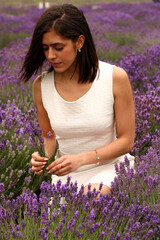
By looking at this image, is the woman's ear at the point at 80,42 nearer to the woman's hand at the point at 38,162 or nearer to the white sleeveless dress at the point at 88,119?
the white sleeveless dress at the point at 88,119

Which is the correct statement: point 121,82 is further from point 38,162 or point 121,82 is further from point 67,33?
point 38,162

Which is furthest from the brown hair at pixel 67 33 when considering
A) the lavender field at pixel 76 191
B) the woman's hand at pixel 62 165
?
the woman's hand at pixel 62 165

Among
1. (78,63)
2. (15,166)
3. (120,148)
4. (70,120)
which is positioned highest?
(78,63)

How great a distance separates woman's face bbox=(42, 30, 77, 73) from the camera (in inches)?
86.5

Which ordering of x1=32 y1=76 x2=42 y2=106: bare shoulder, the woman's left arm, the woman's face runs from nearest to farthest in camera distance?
the woman's face, the woman's left arm, x1=32 y1=76 x2=42 y2=106: bare shoulder

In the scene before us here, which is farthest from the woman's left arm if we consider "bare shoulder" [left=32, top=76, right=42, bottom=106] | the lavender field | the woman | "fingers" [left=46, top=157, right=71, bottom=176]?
"bare shoulder" [left=32, top=76, right=42, bottom=106]

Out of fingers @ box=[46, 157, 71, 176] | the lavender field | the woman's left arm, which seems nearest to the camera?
the lavender field

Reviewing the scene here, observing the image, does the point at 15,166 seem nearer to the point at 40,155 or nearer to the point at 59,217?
the point at 40,155

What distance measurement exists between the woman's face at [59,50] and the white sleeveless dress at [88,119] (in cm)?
24

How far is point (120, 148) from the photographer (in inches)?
94.7

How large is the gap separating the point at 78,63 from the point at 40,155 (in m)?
0.59

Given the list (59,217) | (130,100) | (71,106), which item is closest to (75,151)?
(71,106)

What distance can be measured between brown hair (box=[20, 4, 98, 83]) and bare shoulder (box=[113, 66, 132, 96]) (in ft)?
Answer: 0.43

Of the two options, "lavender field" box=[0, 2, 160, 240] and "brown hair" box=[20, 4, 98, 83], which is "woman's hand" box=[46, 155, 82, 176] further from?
"brown hair" box=[20, 4, 98, 83]
